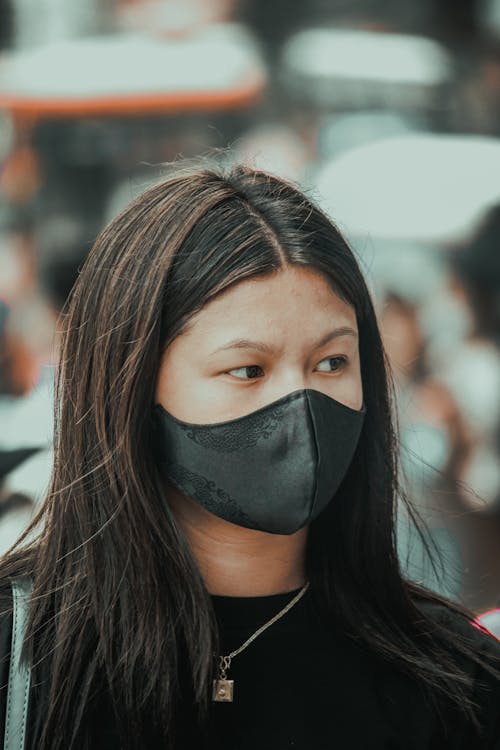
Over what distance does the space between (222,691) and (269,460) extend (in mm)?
391

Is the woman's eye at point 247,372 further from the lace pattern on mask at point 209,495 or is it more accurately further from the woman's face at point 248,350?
the lace pattern on mask at point 209,495

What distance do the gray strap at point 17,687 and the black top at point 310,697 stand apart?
0.02 m

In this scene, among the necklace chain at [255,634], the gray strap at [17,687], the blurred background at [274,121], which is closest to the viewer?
the gray strap at [17,687]

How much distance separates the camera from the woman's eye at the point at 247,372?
1.63 meters

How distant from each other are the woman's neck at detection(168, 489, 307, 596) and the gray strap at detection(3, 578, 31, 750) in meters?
0.30

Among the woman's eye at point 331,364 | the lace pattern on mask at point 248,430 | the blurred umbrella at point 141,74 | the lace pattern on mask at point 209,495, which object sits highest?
the blurred umbrella at point 141,74

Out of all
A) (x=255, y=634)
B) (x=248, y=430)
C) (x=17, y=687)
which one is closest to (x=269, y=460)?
(x=248, y=430)

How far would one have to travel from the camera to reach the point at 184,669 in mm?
1691

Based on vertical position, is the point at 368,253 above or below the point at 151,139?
below

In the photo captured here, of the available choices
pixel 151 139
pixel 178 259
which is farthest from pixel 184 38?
pixel 178 259

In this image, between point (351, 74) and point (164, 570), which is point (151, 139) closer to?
point (351, 74)

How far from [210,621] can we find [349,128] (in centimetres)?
374

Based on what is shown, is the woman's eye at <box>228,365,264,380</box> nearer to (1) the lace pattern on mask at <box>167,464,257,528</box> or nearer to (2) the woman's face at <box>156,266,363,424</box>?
(2) the woman's face at <box>156,266,363,424</box>


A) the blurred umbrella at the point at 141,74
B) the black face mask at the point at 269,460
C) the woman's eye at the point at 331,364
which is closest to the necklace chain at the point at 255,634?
the black face mask at the point at 269,460
